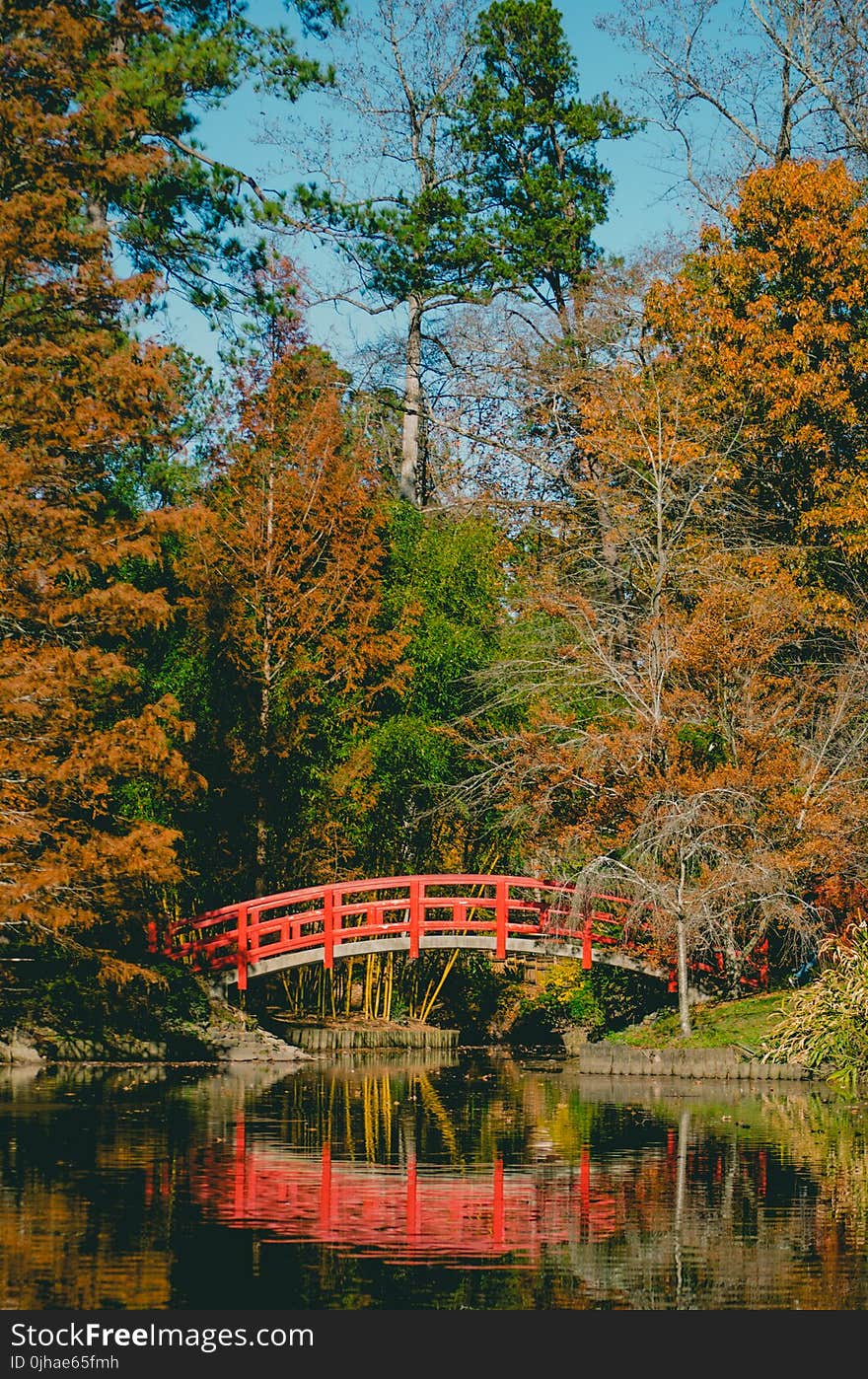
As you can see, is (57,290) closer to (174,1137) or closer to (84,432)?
(84,432)

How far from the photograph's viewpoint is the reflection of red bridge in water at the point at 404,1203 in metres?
9.43

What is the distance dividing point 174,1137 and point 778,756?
36.1 ft

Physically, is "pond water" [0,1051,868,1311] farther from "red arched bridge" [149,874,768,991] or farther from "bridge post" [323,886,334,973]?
"bridge post" [323,886,334,973]

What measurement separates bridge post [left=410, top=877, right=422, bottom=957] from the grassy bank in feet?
9.90

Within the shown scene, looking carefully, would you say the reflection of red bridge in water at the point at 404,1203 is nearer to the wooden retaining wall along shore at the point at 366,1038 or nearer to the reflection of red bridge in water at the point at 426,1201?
the reflection of red bridge in water at the point at 426,1201

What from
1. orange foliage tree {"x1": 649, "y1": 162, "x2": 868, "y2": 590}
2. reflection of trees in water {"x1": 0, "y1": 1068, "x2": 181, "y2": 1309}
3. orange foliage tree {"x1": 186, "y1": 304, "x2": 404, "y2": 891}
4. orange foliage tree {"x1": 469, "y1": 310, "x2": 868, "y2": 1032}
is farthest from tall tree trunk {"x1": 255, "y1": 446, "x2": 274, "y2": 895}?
reflection of trees in water {"x1": 0, "y1": 1068, "x2": 181, "y2": 1309}

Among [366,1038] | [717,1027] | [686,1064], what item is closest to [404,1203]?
[686,1064]

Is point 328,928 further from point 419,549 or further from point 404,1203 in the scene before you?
point 404,1203

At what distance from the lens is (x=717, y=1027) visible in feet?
71.4

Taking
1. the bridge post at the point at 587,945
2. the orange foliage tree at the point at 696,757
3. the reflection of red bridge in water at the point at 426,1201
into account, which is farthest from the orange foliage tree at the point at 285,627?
the reflection of red bridge in water at the point at 426,1201

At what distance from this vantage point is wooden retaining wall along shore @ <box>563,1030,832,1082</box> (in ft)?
65.2

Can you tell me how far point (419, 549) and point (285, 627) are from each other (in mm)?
3941

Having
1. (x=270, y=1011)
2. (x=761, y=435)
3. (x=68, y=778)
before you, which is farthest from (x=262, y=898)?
(x=761, y=435)

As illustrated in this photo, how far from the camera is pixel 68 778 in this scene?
1864 cm
